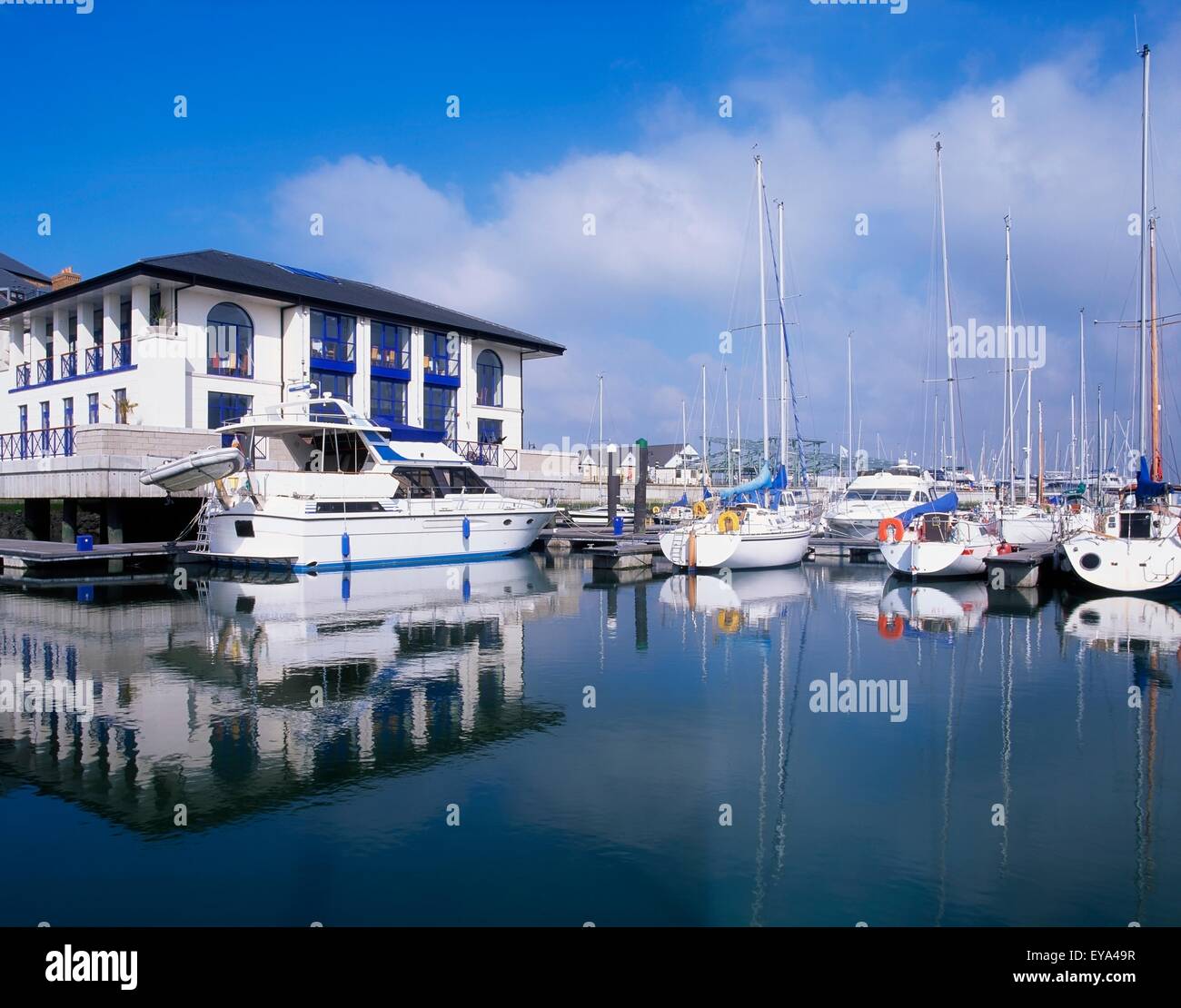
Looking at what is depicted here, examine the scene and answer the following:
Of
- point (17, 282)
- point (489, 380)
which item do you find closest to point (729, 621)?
point (489, 380)

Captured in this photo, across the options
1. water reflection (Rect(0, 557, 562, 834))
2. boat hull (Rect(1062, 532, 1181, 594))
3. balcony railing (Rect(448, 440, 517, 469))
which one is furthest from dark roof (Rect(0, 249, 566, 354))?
boat hull (Rect(1062, 532, 1181, 594))

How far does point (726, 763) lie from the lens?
29.1ft

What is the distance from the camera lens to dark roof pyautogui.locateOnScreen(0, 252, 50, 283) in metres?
53.1

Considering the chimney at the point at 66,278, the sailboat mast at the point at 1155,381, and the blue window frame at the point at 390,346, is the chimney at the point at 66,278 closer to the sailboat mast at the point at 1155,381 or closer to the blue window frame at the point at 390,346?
the blue window frame at the point at 390,346

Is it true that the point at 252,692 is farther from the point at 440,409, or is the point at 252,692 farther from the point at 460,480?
the point at 440,409

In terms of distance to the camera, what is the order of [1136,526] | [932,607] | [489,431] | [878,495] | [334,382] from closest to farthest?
1. [932,607]
2. [1136,526]
3. [878,495]
4. [334,382]
5. [489,431]

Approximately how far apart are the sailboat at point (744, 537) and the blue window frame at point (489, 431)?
1547 cm

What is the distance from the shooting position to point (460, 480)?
92.8 feet

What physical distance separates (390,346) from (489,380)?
5767 millimetres

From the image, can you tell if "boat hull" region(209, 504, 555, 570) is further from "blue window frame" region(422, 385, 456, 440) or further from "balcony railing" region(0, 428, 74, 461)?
"blue window frame" region(422, 385, 456, 440)

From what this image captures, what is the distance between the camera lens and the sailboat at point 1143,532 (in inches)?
830

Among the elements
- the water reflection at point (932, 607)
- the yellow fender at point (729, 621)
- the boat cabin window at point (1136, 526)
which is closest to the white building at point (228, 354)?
the yellow fender at point (729, 621)
